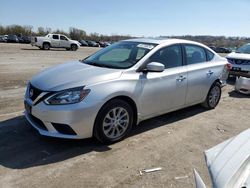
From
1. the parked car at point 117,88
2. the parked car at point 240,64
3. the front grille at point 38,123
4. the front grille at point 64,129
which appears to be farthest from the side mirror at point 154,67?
the parked car at point 240,64

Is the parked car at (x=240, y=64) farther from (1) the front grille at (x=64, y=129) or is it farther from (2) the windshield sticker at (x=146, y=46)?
(1) the front grille at (x=64, y=129)

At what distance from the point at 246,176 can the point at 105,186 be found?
1903mm

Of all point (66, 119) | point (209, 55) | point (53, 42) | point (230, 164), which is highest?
point (209, 55)

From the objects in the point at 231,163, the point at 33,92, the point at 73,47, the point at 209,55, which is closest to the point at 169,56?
the point at 209,55

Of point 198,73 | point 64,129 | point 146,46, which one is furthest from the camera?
point 198,73

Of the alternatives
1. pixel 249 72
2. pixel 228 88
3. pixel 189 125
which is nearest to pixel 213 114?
pixel 189 125

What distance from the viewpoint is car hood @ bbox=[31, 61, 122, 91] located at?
4.18m

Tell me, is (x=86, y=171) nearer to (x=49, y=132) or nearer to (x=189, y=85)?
(x=49, y=132)

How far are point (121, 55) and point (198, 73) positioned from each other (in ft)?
5.52

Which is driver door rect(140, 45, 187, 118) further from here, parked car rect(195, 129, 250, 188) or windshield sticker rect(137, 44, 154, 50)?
parked car rect(195, 129, 250, 188)

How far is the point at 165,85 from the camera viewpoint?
5.11 metres

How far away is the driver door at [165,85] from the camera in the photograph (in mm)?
4846

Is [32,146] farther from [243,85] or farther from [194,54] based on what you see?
[243,85]

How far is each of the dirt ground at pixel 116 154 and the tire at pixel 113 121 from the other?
0.15 m
